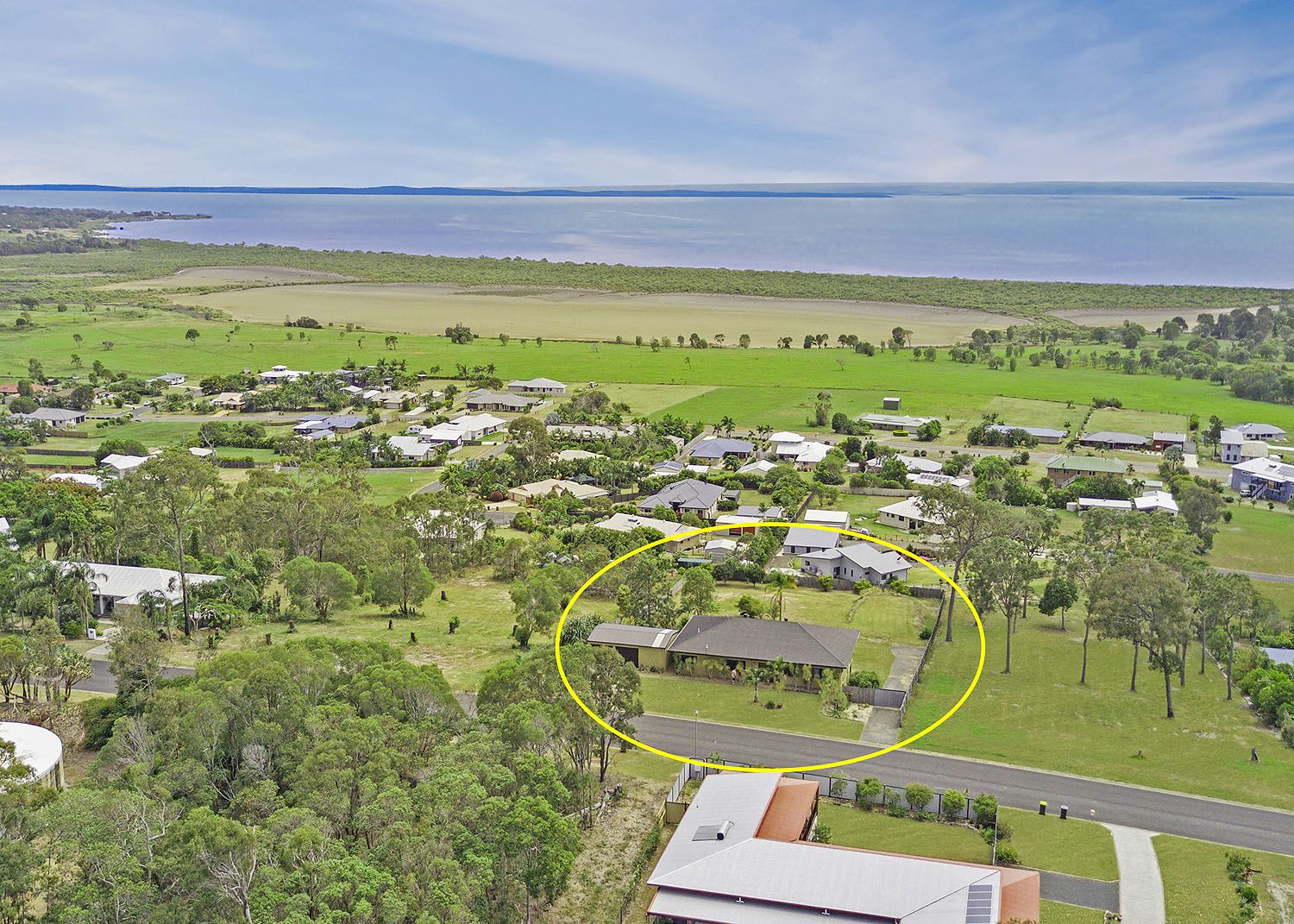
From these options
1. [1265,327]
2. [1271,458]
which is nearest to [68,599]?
[1271,458]

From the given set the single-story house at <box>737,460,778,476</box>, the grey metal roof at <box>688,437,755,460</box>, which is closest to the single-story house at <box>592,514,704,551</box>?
the single-story house at <box>737,460,778,476</box>

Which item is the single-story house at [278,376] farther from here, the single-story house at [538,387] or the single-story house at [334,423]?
the single-story house at [538,387]

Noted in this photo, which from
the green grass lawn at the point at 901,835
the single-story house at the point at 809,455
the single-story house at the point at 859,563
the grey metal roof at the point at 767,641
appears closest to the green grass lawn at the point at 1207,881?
the green grass lawn at the point at 901,835

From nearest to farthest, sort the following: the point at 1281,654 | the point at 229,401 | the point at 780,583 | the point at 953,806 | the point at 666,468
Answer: the point at 953,806, the point at 1281,654, the point at 780,583, the point at 666,468, the point at 229,401

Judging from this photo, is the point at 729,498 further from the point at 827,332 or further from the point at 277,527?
the point at 827,332

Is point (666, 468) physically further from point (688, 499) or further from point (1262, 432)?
point (1262, 432)

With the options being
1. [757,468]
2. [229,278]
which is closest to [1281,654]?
[757,468]
